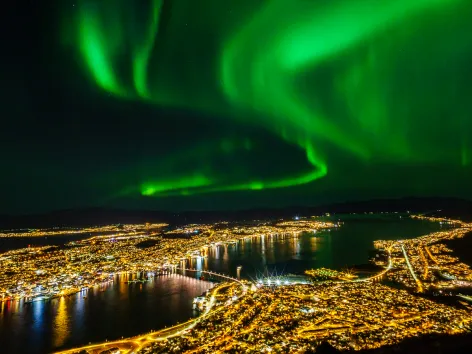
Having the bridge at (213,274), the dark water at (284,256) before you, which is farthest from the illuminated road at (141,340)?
the dark water at (284,256)

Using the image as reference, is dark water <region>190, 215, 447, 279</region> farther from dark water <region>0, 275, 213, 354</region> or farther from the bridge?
dark water <region>0, 275, 213, 354</region>

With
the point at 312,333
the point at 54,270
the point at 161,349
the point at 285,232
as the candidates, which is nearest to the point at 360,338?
the point at 312,333

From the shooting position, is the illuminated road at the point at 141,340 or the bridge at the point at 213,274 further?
the bridge at the point at 213,274

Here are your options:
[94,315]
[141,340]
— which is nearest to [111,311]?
[94,315]

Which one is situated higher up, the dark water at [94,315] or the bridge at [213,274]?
the bridge at [213,274]

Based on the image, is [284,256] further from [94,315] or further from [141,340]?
[141,340]

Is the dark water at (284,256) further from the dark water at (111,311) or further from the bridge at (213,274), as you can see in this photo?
the bridge at (213,274)

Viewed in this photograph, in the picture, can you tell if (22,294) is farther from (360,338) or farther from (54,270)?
(360,338)

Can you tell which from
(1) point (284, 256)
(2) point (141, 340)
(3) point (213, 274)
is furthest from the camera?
(1) point (284, 256)
